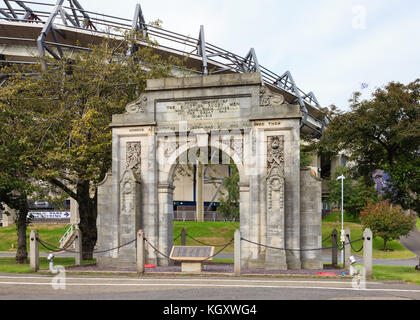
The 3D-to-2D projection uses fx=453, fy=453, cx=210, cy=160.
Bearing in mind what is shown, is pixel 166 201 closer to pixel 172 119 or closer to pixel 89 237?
pixel 172 119

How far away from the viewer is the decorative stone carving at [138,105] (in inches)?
832

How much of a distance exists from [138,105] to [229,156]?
4913mm

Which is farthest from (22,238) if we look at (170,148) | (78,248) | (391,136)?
(391,136)

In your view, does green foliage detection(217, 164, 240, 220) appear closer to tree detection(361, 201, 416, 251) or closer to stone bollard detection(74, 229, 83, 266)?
tree detection(361, 201, 416, 251)

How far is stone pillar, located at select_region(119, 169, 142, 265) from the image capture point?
1995cm

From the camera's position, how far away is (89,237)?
24.8 metres

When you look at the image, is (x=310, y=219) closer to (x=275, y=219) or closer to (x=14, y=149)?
(x=275, y=219)

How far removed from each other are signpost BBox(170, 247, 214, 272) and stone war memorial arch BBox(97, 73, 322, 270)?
7.23 ft

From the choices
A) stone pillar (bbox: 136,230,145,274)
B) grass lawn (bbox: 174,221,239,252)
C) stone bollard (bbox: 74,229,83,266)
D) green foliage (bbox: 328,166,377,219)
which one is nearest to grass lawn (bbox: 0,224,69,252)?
grass lawn (bbox: 174,221,239,252)

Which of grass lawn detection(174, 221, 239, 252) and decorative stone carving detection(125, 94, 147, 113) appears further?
grass lawn detection(174, 221, 239, 252)

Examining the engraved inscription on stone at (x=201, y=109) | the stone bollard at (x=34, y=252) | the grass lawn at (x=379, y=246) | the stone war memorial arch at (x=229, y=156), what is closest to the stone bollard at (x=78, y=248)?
the stone war memorial arch at (x=229, y=156)

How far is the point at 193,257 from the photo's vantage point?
57.2ft

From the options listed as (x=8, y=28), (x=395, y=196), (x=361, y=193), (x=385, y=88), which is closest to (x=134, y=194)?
(x=395, y=196)

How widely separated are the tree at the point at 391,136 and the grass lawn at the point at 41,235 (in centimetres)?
2832
